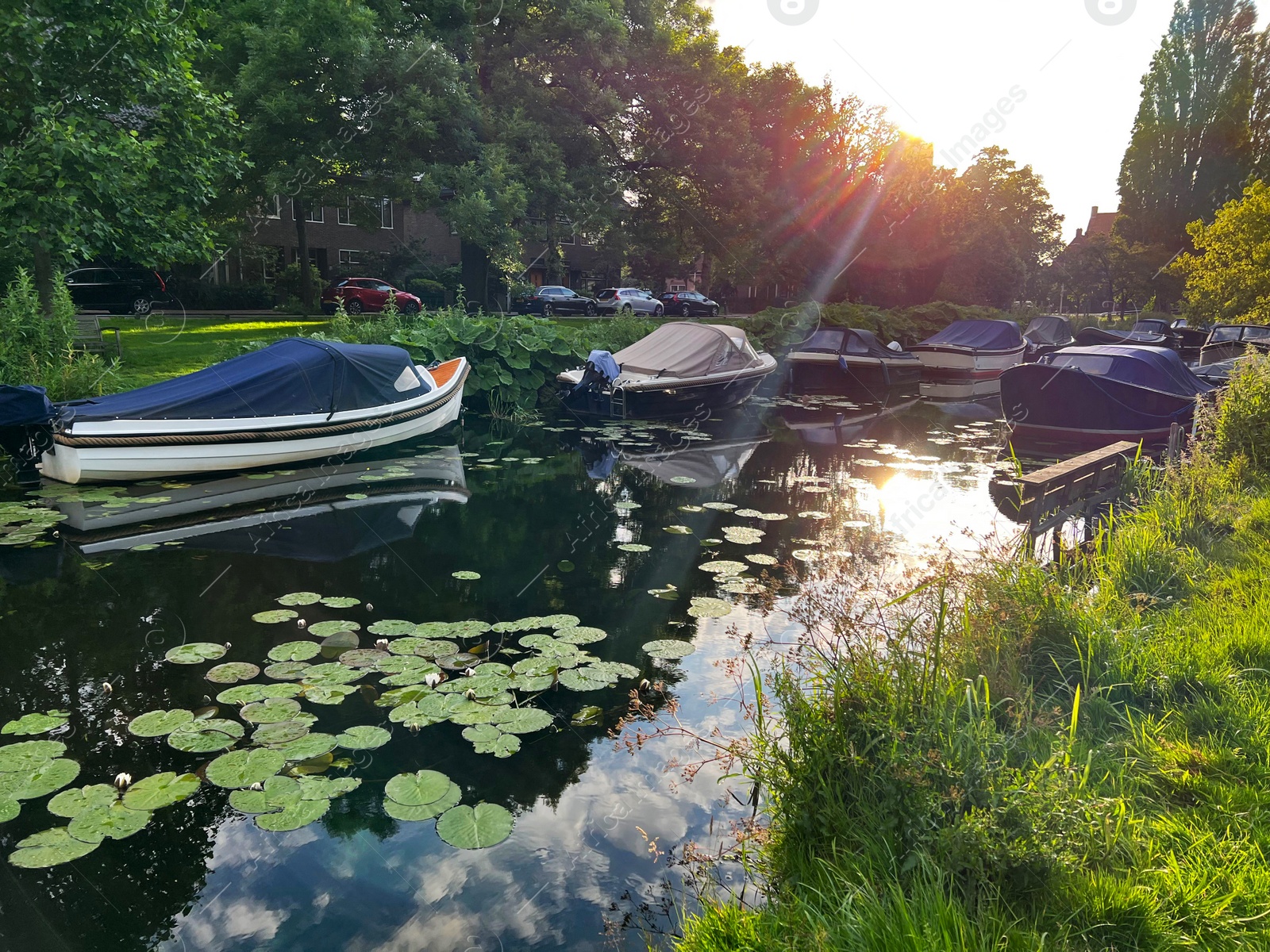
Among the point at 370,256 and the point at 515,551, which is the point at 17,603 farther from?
the point at 370,256

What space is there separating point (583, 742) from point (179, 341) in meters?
19.8

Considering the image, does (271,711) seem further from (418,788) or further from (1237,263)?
(1237,263)

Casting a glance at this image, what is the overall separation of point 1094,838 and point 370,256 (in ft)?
137

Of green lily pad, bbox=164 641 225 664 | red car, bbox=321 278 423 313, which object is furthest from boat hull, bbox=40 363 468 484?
red car, bbox=321 278 423 313

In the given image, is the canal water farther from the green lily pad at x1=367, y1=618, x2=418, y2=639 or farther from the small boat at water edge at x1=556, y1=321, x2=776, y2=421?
the small boat at water edge at x1=556, y1=321, x2=776, y2=421

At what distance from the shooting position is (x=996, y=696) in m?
4.72

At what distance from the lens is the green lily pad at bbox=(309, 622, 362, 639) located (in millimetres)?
6477

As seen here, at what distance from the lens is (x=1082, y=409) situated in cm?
1617

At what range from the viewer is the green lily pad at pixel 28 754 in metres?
4.52

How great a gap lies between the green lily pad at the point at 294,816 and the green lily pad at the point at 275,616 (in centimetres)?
266

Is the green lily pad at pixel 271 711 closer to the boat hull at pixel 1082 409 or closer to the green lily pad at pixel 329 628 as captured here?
the green lily pad at pixel 329 628

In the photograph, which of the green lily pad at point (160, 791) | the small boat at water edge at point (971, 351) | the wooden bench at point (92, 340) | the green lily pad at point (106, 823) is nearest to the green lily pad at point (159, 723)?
the green lily pad at point (160, 791)

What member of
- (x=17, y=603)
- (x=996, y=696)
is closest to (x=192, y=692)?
(x=17, y=603)

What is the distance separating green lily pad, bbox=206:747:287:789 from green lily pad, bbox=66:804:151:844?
1.26 feet
